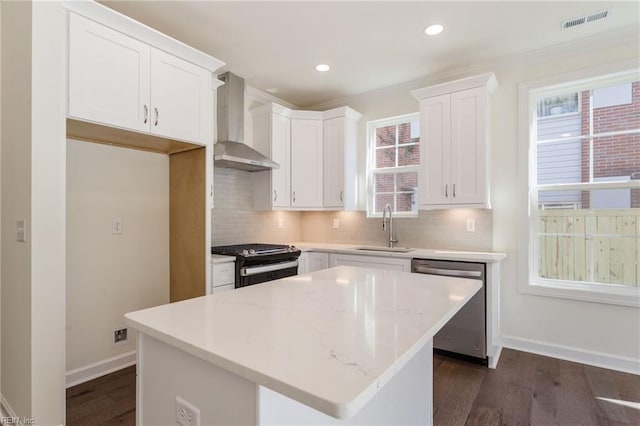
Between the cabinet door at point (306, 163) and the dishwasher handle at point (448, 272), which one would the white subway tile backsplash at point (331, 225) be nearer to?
the cabinet door at point (306, 163)

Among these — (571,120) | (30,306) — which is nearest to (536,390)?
(571,120)

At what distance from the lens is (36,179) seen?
5.96ft

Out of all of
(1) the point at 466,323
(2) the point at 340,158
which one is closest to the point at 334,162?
(2) the point at 340,158

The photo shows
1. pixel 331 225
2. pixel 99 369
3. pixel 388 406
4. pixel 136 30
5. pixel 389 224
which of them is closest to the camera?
pixel 388 406

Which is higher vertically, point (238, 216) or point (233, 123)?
point (233, 123)

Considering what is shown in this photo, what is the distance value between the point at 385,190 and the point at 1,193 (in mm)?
3401

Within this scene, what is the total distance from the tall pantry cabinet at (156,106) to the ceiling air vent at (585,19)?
280cm

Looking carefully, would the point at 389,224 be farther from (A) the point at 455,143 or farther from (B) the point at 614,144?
(B) the point at 614,144

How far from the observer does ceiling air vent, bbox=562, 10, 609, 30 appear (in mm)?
2492

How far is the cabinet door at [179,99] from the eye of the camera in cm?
240

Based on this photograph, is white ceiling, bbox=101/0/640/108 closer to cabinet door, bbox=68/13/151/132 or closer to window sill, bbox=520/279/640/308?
cabinet door, bbox=68/13/151/132

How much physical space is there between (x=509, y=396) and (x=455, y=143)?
6.83 feet

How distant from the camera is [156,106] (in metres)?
2.39

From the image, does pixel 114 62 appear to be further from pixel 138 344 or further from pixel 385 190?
pixel 385 190
